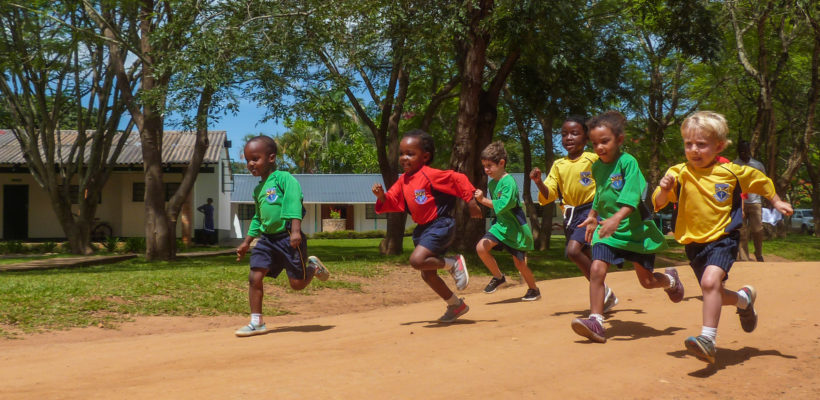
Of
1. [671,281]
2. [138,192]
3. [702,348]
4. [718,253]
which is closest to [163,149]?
[138,192]

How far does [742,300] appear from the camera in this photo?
527cm

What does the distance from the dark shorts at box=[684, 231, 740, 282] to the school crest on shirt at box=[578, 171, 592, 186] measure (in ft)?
6.72

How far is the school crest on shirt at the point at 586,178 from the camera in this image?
7.19 m

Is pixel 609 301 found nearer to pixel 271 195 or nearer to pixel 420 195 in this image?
pixel 420 195

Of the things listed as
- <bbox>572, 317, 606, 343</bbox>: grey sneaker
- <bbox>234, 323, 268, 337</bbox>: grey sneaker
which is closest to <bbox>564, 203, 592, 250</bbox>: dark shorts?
<bbox>572, 317, 606, 343</bbox>: grey sneaker

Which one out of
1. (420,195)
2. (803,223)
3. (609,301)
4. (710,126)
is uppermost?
(710,126)

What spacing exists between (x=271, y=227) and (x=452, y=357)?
2.36m

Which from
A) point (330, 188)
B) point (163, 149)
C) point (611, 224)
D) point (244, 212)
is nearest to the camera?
point (611, 224)

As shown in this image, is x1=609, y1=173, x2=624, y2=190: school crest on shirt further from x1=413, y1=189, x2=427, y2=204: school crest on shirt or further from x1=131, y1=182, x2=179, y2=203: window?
x1=131, y1=182, x2=179, y2=203: window

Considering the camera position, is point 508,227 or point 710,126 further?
point 508,227

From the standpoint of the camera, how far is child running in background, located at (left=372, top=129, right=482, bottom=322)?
6719 mm

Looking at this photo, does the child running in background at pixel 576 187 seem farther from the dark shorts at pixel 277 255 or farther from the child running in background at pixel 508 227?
the dark shorts at pixel 277 255

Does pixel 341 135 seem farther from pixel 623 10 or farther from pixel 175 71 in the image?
pixel 175 71

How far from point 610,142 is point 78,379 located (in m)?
4.22
